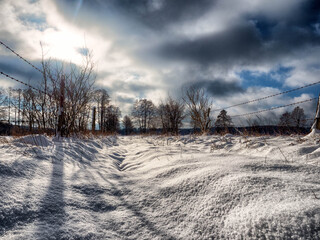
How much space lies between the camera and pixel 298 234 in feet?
1.88

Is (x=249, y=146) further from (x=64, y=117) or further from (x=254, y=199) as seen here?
(x=64, y=117)

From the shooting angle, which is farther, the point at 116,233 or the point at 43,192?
the point at 43,192

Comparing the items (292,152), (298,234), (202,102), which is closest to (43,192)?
(298,234)

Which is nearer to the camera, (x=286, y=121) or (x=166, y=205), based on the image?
(x=166, y=205)

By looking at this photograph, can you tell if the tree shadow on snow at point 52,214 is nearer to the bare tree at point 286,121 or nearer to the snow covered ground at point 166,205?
the snow covered ground at point 166,205

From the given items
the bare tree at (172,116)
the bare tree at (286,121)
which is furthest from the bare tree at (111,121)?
the bare tree at (286,121)

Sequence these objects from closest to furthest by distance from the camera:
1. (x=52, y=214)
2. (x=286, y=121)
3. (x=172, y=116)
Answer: (x=52, y=214), (x=286, y=121), (x=172, y=116)

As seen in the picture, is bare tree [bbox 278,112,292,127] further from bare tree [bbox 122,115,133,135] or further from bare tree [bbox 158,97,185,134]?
bare tree [bbox 122,115,133,135]

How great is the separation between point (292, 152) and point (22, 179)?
2.29 metres

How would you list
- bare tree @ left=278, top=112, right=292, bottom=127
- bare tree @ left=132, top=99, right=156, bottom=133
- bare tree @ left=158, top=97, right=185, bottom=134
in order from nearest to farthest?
bare tree @ left=278, top=112, right=292, bottom=127, bare tree @ left=158, top=97, right=185, bottom=134, bare tree @ left=132, top=99, right=156, bottom=133

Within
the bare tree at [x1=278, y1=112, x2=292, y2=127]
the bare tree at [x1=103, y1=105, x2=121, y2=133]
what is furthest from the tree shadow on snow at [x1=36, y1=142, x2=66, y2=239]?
the bare tree at [x1=103, y1=105, x2=121, y2=133]

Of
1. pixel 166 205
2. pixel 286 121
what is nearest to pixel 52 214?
pixel 166 205

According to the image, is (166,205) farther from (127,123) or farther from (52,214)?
(127,123)

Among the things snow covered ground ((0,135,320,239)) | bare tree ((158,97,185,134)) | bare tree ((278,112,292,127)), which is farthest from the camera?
Result: bare tree ((158,97,185,134))
